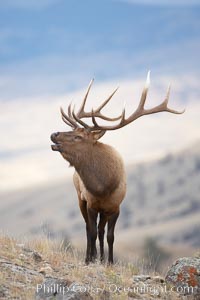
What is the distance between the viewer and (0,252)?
1444 cm

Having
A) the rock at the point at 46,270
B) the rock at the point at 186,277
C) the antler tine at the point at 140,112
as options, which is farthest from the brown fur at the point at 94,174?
the rock at the point at 186,277

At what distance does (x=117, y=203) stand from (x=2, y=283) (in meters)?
4.66

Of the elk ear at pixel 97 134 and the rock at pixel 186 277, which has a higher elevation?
the elk ear at pixel 97 134

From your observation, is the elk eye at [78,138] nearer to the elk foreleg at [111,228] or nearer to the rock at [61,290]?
the elk foreleg at [111,228]

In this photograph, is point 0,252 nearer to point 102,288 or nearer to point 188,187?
point 102,288

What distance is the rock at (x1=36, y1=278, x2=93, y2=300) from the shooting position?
1164 centimetres

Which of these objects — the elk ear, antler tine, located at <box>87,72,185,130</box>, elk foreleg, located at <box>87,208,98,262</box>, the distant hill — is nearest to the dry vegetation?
elk foreleg, located at <box>87,208,98,262</box>

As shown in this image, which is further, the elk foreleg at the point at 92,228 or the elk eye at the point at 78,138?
the elk eye at the point at 78,138

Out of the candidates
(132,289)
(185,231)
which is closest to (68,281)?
(132,289)

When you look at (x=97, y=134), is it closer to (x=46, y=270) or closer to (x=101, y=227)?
(x=101, y=227)

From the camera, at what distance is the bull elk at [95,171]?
55.0ft

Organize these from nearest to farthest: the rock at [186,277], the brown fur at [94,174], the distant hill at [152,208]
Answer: the rock at [186,277] < the brown fur at [94,174] < the distant hill at [152,208]

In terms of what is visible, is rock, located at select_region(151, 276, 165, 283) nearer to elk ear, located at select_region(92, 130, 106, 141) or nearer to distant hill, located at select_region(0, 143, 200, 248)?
elk ear, located at select_region(92, 130, 106, 141)

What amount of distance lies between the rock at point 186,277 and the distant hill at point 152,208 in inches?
3453
